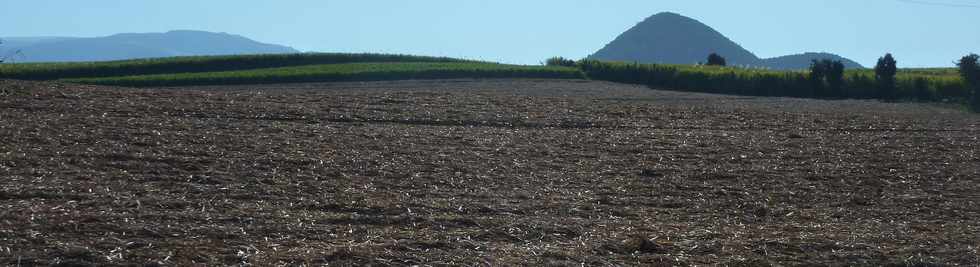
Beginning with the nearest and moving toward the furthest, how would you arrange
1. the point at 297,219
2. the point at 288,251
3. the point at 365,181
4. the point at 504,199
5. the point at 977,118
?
1. the point at 288,251
2. the point at 297,219
3. the point at 504,199
4. the point at 365,181
5. the point at 977,118

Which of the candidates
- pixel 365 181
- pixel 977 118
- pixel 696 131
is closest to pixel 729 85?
pixel 977 118

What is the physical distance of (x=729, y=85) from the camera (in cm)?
4175

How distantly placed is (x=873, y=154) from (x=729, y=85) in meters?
25.4

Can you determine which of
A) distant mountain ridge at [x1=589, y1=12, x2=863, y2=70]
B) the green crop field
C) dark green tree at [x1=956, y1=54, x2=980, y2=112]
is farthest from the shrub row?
distant mountain ridge at [x1=589, y1=12, x2=863, y2=70]

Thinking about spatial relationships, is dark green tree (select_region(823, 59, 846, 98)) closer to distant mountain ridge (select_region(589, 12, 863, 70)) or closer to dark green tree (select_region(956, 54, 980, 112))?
dark green tree (select_region(956, 54, 980, 112))

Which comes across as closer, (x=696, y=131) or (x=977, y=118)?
(x=696, y=131)

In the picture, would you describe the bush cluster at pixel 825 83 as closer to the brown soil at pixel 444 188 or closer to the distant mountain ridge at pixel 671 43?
the brown soil at pixel 444 188

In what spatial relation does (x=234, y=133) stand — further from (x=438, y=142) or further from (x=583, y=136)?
(x=583, y=136)

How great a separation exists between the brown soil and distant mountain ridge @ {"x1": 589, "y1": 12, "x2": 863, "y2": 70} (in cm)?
11663

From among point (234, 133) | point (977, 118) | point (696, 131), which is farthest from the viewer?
point (977, 118)

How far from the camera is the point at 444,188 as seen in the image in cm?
1138

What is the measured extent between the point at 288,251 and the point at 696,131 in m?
12.9

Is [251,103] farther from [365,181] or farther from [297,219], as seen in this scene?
[297,219]

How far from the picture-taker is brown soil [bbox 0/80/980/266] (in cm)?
828
